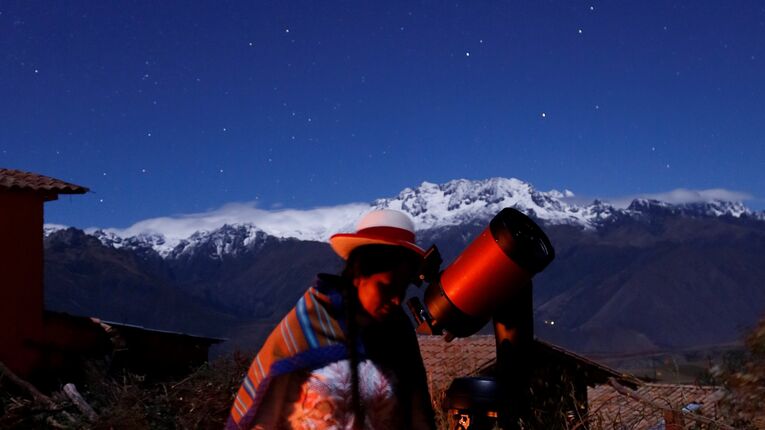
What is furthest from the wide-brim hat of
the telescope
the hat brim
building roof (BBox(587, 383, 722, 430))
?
building roof (BBox(587, 383, 722, 430))

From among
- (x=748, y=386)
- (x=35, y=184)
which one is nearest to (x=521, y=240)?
(x=748, y=386)

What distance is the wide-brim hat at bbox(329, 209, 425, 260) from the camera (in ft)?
10.5

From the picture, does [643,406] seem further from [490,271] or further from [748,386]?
[490,271]

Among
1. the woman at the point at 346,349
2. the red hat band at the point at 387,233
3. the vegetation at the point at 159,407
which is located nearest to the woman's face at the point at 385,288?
the woman at the point at 346,349

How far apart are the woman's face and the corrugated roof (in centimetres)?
1557

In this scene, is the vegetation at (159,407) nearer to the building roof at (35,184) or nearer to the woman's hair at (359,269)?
the woman's hair at (359,269)

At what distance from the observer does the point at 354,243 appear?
3.25m

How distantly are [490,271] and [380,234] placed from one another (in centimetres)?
59

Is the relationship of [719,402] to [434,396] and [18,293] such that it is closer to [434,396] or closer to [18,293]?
[434,396]

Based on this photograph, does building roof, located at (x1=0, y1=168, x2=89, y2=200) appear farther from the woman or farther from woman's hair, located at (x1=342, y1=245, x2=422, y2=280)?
woman's hair, located at (x1=342, y1=245, x2=422, y2=280)

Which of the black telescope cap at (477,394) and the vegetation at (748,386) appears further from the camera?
the vegetation at (748,386)

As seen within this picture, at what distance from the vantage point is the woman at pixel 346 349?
3.20 metres

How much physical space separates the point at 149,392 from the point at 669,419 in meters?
6.49

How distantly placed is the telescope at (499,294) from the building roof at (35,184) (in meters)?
15.3
